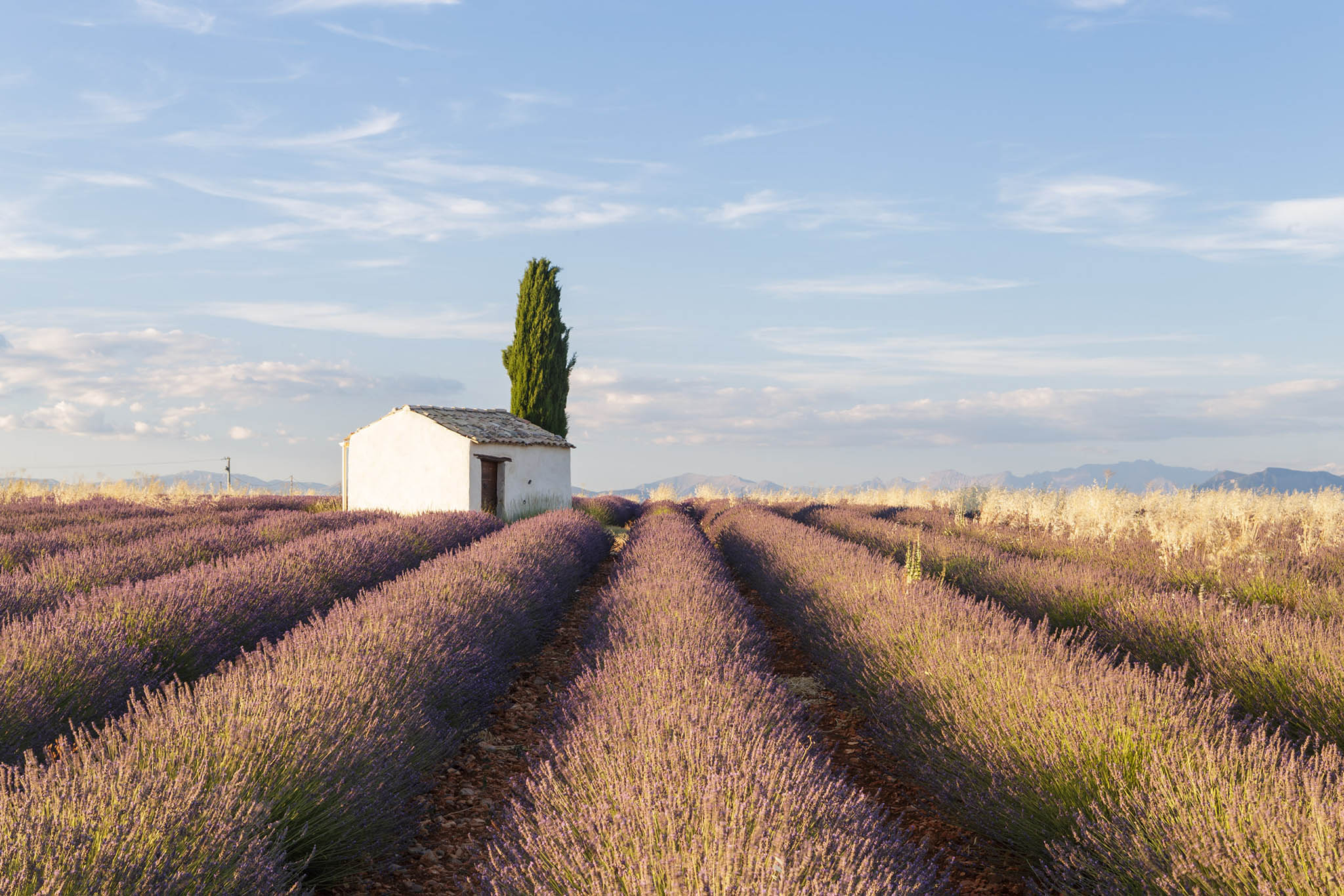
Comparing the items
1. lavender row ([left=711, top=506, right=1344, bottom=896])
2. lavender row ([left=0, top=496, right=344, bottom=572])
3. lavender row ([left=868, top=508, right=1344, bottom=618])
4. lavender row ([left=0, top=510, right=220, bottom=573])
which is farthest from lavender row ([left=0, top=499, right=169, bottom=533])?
lavender row ([left=868, top=508, right=1344, bottom=618])

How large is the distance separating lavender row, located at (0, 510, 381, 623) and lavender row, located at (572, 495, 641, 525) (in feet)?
36.1

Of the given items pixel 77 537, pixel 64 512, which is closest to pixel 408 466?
pixel 64 512

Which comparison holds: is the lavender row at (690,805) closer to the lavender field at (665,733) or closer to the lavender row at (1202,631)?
the lavender field at (665,733)

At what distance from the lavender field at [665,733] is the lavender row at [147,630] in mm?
22

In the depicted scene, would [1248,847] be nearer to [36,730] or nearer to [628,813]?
[628,813]

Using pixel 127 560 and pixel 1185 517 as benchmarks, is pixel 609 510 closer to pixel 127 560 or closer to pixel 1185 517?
pixel 1185 517

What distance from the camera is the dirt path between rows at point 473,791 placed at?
3.09 meters

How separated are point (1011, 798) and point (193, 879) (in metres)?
2.79

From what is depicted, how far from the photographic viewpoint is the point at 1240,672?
4199 mm

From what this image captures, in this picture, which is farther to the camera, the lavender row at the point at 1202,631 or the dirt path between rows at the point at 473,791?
the lavender row at the point at 1202,631

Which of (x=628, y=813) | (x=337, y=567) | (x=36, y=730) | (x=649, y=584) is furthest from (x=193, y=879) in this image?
(x=337, y=567)

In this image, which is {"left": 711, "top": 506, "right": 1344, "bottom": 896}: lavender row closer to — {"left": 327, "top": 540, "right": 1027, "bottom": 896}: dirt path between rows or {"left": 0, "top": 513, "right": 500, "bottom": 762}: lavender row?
{"left": 327, "top": 540, "right": 1027, "bottom": 896}: dirt path between rows

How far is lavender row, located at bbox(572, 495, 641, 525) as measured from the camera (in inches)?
870

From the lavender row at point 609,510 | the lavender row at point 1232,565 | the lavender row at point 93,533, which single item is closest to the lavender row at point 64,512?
the lavender row at point 93,533
